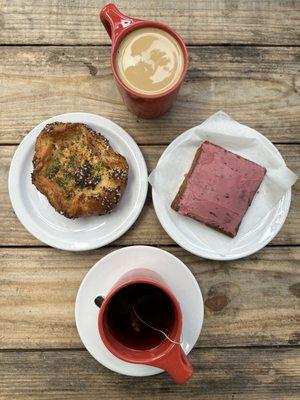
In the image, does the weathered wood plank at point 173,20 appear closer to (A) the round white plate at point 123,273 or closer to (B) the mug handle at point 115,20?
(B) the mug handle at point 115,20

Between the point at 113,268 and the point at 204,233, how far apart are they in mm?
245

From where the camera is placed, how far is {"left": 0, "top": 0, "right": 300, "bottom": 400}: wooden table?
1.28 metres

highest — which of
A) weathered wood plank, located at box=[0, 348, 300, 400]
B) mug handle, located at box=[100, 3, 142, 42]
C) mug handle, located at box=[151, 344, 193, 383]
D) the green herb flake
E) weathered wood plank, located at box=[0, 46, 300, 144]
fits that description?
mug handle, located at box=[100, 3, 142, 42]

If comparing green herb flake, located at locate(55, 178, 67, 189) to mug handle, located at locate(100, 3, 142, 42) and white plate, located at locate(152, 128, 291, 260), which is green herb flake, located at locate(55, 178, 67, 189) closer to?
white plate, located at locate(152, 128, 291, 260)

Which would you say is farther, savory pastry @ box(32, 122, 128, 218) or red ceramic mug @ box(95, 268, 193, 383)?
savory pastry @ box(32, 122, 128, 218)

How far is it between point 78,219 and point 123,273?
182 mm

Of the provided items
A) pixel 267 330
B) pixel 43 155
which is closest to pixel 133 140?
pixel 43 155

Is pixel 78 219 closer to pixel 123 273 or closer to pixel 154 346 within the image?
pixel 123 273

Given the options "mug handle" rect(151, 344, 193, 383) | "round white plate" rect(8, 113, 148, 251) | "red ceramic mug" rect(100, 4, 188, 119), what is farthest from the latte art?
"mug handle" rect(151, 344, 193, 383)

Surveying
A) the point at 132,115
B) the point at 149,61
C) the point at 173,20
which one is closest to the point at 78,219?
the point at 132,115

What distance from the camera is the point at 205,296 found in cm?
128

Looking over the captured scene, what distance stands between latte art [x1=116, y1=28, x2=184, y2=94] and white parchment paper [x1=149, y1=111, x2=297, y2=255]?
0.19 metres

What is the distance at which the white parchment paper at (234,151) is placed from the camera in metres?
1.23

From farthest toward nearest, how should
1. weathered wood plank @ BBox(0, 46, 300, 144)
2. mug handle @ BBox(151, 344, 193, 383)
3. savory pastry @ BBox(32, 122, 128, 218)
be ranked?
1. weathered wood plank @ BBox(0, 46, 300, 144)
2. savory pastry @ BBox(32, 122, 128, 218)
3. mug handle @ BBox(151, 344, 193, 383)
